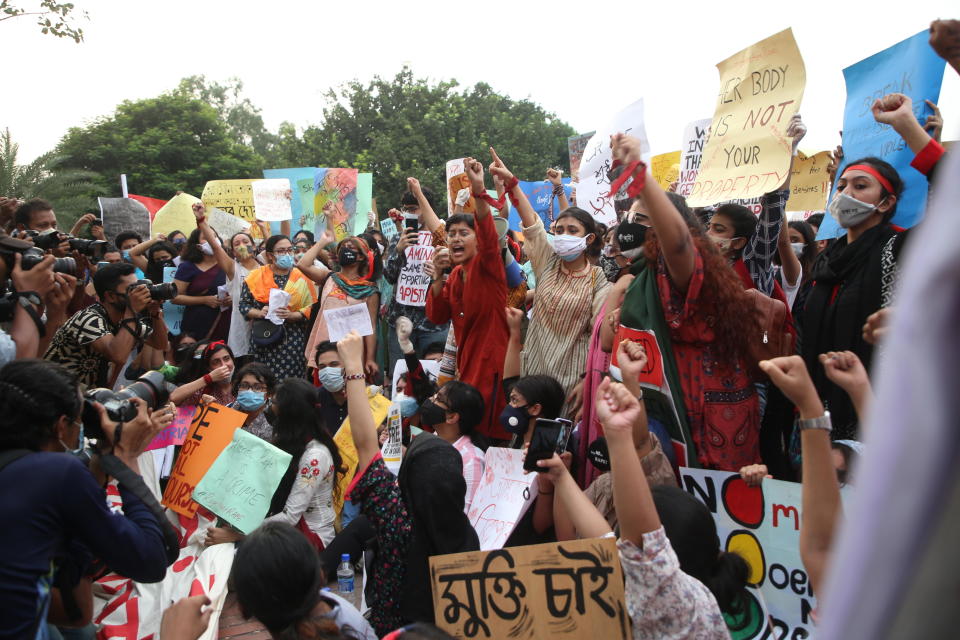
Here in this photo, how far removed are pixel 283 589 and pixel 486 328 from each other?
2973 millimetres

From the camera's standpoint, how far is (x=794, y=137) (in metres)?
3.72

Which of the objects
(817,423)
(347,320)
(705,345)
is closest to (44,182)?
(347,320)

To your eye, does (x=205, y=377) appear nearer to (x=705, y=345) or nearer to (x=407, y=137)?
(x=705, y=345)

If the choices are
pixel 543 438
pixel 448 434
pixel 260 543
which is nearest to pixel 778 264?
pixel 448 434

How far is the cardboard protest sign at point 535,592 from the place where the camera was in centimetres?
228

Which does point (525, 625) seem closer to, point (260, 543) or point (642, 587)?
point (642, 587)

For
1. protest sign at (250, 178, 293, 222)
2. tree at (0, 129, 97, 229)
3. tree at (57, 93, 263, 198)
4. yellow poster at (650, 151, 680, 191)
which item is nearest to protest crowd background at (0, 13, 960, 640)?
yellow poster at (650, 151, 680, 191)

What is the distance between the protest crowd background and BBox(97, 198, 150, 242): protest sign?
3970mm

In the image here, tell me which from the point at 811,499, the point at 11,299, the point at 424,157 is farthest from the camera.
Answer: the point at 424,157

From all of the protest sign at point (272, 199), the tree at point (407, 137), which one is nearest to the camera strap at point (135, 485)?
the protest sign at point (272, 199)

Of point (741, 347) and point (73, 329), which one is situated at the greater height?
point (741, 347)

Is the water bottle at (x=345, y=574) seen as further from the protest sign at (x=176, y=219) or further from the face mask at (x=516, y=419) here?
the protest sign at (x=176, y=219)

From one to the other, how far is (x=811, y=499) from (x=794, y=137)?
2415mm

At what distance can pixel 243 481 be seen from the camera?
390 cm
